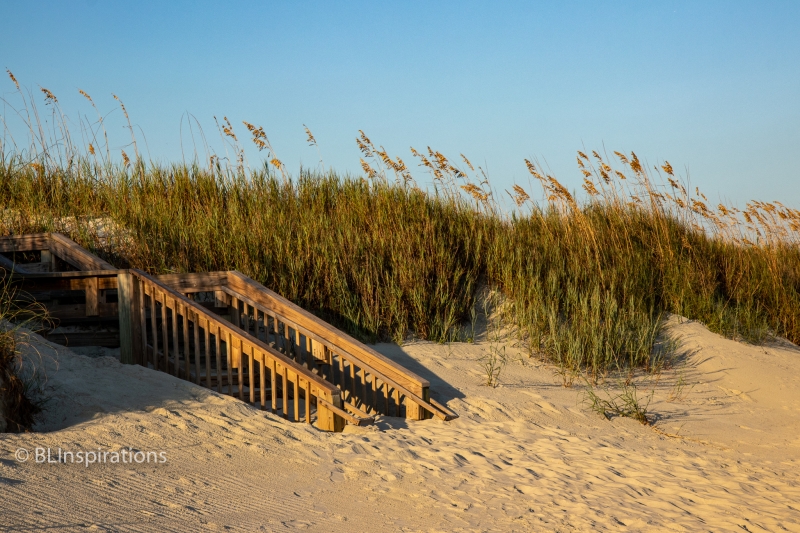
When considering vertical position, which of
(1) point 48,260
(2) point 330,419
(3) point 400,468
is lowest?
(3) point 400,468

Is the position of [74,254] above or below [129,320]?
above

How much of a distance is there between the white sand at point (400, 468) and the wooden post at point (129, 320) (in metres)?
0.25

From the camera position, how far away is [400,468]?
427 cm

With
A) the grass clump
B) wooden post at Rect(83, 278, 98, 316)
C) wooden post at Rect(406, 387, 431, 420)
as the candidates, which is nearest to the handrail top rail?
wooden post at Rect(83, 278, 98, 316)

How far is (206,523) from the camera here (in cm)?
323

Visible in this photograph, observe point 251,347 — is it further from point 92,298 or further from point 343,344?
point 92,298

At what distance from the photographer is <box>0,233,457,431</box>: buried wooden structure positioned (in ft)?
17.5

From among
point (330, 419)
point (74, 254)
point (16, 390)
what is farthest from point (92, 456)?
point (74, 254)

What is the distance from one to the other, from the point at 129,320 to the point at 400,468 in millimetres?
2754

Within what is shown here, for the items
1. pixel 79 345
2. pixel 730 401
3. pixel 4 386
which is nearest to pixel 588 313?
pixel 730 401

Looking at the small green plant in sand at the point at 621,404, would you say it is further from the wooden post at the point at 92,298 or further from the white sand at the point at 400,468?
the wooden post at the point at 92,298

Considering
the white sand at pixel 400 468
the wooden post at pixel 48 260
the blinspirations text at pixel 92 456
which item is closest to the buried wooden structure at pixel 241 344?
the white sand at pixel 400 468

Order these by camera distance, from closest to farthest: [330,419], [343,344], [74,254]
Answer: [330,419] < [343,344] < [74,254]

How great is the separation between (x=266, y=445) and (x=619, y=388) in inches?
144
